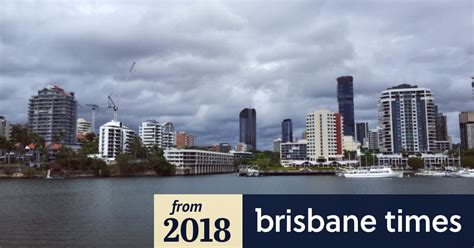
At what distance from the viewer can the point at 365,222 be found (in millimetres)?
10141

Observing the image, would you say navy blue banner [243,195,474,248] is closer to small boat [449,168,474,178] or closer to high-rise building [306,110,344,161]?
small boat [449,168,474,178]

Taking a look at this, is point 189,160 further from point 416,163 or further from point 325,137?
point 416,163

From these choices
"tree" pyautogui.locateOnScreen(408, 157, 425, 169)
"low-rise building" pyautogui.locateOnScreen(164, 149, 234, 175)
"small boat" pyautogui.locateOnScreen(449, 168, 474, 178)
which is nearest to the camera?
"small boat" pyautogui.locateOnScreen(449, 168, 474, 178)

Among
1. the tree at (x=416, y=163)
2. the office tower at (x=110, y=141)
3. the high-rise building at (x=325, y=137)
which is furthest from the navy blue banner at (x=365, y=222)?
the high-rise building at (x=325, y=137)

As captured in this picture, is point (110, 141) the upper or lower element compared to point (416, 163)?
upper

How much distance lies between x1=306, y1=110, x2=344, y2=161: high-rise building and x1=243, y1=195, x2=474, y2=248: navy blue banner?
176589 millimetres

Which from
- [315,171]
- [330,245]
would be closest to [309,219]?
[330,245]

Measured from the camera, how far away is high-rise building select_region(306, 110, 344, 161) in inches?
7259

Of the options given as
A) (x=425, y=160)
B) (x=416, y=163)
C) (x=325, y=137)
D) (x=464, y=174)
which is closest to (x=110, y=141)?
(x=325, y=137)

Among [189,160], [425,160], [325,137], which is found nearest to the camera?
[189,160]

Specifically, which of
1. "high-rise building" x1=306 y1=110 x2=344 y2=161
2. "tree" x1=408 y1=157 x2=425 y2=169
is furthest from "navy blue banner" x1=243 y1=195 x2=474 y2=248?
"high-rise building" x1=306 y1=110 x2=344 y2=161

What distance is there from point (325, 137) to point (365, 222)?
178 m

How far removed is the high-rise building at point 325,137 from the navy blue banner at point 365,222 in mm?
176589

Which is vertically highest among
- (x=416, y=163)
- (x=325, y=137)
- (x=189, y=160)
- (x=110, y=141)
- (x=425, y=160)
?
(x=325, y=137)
